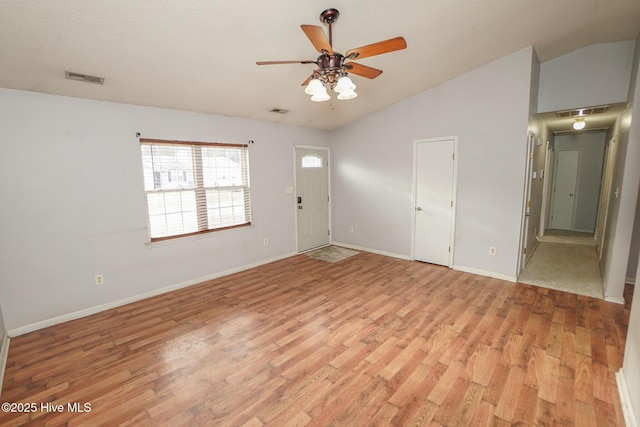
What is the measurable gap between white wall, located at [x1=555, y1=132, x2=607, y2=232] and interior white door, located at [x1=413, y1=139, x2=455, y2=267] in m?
5.02

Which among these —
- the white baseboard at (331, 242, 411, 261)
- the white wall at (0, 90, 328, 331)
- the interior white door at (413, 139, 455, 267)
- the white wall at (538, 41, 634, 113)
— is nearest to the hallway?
the interior white door at (413, 139, 455, 267)

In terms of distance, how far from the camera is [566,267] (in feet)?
15.0

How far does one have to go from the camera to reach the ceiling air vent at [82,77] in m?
2.61

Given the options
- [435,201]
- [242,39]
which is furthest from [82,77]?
[435,201]

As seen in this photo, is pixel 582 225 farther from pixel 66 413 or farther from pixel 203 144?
pixel 66 413

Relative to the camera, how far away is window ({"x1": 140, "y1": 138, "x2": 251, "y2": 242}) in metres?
3.66

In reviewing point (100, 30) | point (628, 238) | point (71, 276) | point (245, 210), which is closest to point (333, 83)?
point (100, 30)

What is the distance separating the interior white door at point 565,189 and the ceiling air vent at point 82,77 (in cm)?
935

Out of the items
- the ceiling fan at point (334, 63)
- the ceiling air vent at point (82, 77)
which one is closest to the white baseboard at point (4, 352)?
the ceiling air vent at point (82, 77)

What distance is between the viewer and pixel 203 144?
13.2ft

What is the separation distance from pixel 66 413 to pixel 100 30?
271 centimetres

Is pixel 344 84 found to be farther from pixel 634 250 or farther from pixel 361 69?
pixel 634 250

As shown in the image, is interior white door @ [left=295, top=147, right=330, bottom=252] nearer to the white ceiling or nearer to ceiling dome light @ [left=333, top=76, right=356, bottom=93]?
the white ceiling

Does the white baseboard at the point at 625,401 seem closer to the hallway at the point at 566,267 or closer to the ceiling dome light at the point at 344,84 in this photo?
the hallway at the point at 566,267
